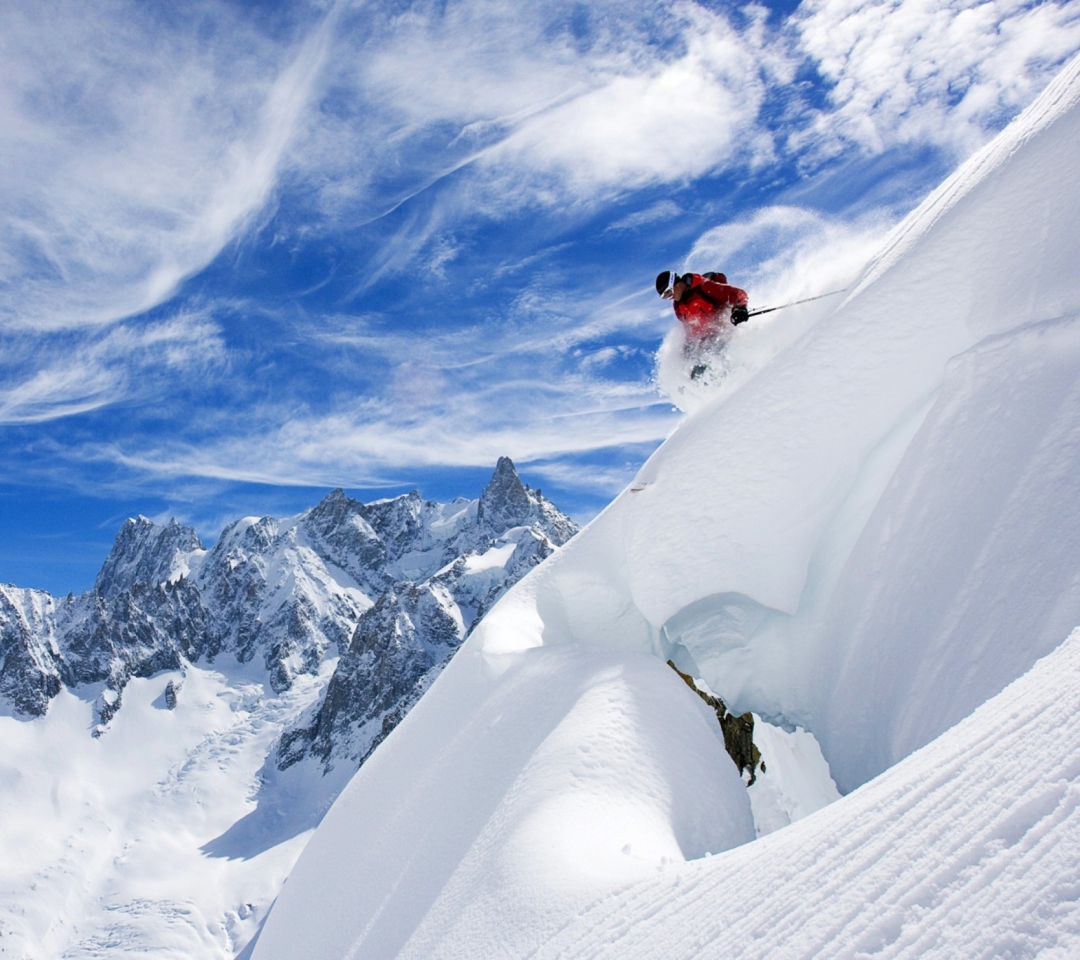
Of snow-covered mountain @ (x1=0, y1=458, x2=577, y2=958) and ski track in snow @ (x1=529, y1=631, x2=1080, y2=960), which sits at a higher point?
snow-covered mountain @ (x1=0, y1=458, x2=577, y2=958)

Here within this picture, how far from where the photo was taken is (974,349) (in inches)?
263

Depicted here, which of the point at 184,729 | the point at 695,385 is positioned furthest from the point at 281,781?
the point at 695,385

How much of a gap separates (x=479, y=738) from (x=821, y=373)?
528 cm

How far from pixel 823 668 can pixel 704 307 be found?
22.6 ft

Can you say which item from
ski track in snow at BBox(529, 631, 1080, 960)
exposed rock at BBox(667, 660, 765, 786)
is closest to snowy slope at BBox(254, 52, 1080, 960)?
ski track in snow at BBox(529, 631, 1080, 960)

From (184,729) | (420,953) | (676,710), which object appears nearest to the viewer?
(420,953)

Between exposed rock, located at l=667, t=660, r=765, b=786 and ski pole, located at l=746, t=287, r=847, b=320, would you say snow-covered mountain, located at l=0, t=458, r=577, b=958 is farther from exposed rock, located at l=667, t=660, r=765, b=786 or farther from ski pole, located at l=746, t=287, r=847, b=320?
ski pole, located at l=746, t=287, r=847, b=320

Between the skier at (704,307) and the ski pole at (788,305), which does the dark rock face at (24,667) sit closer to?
the skier at (704,307)

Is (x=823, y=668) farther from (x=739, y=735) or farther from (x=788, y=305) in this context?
(x=788, y=305)

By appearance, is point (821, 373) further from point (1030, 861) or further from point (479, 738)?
point (1030, 861)

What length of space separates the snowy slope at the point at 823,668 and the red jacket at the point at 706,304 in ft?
10.6

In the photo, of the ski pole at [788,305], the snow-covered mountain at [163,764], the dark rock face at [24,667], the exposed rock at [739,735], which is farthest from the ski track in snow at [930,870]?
the dark rock face at [24,667]

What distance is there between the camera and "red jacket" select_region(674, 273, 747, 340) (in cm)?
1191

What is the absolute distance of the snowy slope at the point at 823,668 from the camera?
255 centimetres
